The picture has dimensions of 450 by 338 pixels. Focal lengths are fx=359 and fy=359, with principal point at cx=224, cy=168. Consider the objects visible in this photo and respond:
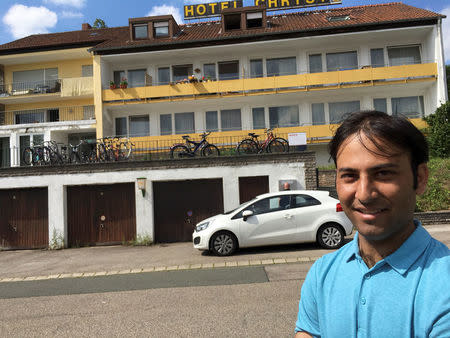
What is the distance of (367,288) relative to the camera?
1255 millimetres

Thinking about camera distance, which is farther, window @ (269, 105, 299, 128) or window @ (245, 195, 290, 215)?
window @ (269, 105, 299, 128)

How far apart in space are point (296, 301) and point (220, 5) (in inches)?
1168

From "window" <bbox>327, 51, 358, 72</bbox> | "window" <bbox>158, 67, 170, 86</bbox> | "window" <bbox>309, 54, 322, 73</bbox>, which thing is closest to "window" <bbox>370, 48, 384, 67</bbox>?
"window" <bbox>327, 51, 358, 72</bbox>

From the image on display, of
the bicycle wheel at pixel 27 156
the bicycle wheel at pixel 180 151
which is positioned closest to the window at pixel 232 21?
the bicycle wheel at pixel 180 151

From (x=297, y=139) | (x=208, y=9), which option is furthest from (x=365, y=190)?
(x=208, y=9)

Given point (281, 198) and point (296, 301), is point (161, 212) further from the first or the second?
point (296, 301)

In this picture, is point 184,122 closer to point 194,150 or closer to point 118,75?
point 118,75

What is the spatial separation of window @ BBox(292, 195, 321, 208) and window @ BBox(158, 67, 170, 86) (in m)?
17.7

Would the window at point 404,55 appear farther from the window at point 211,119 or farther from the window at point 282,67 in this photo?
the window at point 211,119

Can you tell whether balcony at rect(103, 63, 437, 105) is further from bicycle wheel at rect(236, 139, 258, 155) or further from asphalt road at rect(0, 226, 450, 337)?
asphalt road at rect(0, 226, 450, 337)

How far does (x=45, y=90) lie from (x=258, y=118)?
15.8 metres

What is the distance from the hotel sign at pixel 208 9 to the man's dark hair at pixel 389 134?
31.7 m

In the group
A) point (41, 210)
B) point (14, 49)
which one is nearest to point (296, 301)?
point (41, 210)

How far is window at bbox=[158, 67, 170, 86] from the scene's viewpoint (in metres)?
25.3
